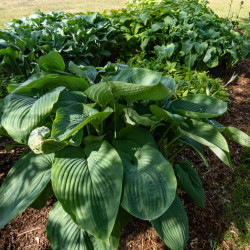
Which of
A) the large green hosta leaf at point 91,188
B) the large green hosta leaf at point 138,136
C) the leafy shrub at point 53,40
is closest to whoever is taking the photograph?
the large green hosta leaf at point 91,188

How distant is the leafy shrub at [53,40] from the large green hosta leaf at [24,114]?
1591 millimetres

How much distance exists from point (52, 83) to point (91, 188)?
2.63ft

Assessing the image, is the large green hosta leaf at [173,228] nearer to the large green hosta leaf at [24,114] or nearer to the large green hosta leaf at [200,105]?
the large green hosta leaf at [200,105]

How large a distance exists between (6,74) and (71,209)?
2893mm

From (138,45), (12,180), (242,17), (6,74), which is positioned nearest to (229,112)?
(138,45)

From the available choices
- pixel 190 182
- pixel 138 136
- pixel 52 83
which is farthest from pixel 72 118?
pixel 190 182

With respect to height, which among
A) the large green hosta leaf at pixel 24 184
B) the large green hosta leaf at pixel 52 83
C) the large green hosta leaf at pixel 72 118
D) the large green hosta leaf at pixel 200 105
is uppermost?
the large green hosta leaf at pixel 52 83

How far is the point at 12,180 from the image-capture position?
1.55 m

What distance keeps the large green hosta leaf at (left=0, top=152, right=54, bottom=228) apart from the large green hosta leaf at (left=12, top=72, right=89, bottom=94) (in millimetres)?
449

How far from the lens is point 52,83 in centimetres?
167

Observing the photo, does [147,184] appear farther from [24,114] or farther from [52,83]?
[52,83]

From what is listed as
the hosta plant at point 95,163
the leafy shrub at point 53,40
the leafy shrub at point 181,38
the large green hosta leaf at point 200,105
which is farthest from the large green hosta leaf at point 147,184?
the leafy shrub at point 181,38

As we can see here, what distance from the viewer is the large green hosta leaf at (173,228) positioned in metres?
1.47

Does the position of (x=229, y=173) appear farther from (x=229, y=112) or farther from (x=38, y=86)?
(x=38, y=86)
